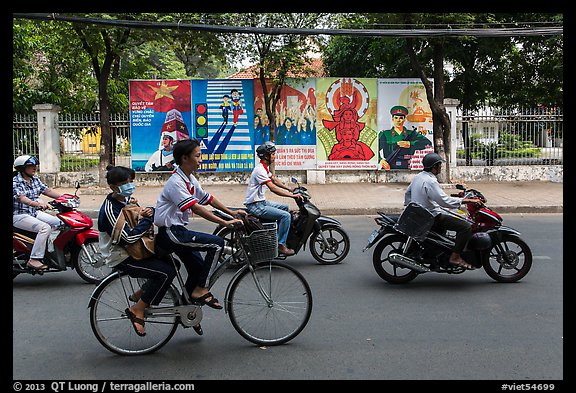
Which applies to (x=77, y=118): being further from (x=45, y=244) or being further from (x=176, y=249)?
(x=176, y=249)

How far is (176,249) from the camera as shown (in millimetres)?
4348

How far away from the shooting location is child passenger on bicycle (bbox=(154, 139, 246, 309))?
4.31 metres

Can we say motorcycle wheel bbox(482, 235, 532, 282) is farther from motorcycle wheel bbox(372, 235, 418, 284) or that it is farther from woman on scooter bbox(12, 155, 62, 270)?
woman on scooter bbox(12, 155, 62, 270)

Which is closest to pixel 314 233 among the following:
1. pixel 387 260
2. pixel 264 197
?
pixel 264 197

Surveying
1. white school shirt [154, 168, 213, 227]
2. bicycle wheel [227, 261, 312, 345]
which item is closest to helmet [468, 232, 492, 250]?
bicycle wheel [227, 261, 312, 345]

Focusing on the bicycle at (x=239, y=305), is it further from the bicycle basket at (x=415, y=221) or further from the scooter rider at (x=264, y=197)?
the scooter rider at (x=264, y=197)

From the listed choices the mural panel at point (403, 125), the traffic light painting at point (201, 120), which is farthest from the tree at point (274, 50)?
the mural panel at point (403, 125)

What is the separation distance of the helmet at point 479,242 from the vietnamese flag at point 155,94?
1262 cm

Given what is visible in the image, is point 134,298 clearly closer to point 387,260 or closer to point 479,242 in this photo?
point 387,260

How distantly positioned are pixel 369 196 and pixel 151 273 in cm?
1082

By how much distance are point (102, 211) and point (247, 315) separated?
1.46 meters

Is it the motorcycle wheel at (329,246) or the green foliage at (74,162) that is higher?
the green foliage at (74,162)

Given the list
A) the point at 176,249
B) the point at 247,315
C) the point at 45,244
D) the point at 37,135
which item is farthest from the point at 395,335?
the point at 37,135

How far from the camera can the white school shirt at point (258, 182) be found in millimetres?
7023
